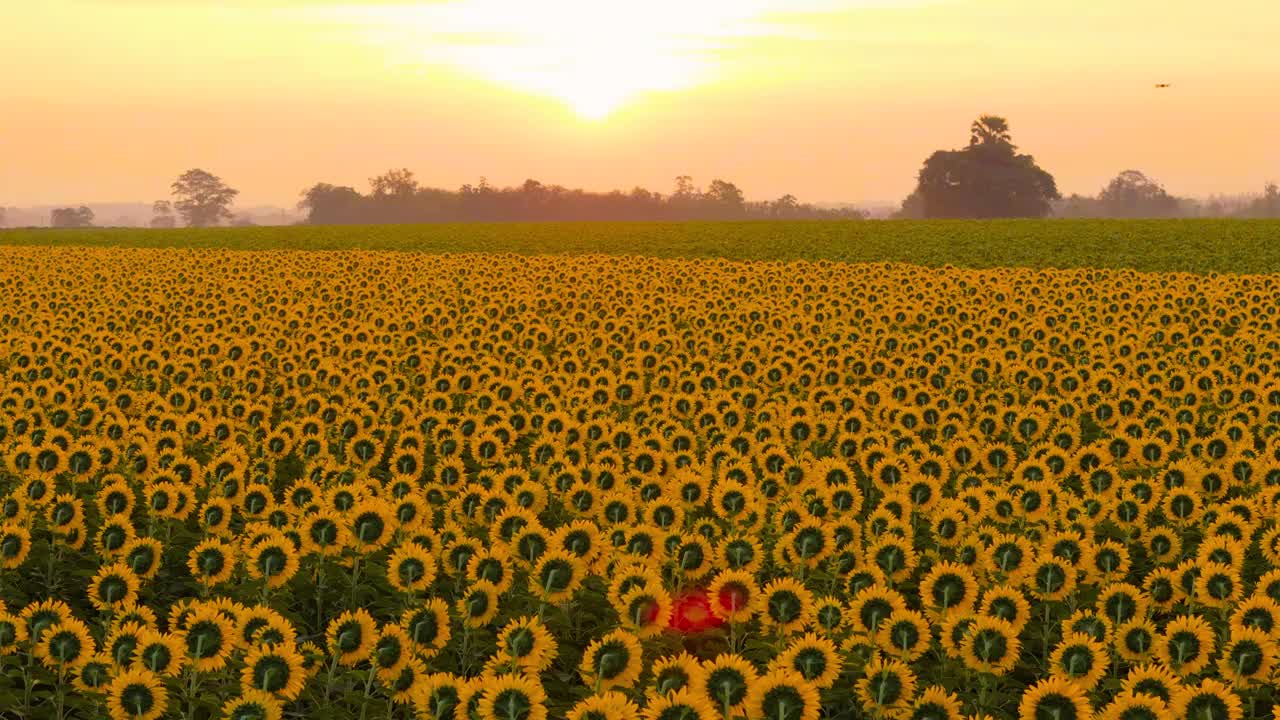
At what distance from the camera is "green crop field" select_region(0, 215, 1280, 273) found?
48.3 m

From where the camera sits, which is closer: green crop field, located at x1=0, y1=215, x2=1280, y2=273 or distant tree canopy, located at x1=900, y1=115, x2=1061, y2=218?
green crop field, located at x1=0, y1=215, x2=1280, y2=273

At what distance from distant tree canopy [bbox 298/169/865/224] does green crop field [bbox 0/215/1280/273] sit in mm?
64568

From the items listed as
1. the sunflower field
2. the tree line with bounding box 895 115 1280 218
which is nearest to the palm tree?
the tree line with bounding box 895 115 1280 218

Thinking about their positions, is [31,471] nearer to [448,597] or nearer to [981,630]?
[448,597]

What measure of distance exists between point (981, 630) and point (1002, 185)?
12727 cm

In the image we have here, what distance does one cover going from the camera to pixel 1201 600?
741 centimetres

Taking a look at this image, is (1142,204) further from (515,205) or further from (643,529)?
(643,529)

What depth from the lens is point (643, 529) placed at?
7934 mm

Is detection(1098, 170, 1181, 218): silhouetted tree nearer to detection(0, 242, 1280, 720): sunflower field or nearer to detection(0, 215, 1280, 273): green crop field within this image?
detection(0, 215, 1280, 273): green crop field

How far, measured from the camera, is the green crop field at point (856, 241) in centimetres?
4831

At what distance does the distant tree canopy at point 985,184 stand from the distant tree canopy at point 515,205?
73.4ft

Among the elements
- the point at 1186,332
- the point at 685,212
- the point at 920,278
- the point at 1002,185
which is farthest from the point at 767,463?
the point at 685,212

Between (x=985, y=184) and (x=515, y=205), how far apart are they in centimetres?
5262

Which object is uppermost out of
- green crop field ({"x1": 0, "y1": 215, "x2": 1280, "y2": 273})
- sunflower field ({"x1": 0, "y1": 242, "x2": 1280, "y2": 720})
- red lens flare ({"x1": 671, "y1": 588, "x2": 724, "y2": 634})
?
green crop field ({"x1": 0, "y1": 215, "x2": 1280, "y2": 273})
